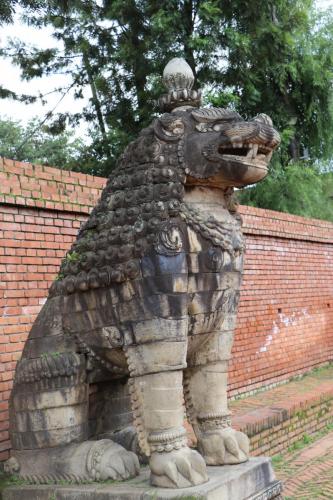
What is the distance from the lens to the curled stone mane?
306cm

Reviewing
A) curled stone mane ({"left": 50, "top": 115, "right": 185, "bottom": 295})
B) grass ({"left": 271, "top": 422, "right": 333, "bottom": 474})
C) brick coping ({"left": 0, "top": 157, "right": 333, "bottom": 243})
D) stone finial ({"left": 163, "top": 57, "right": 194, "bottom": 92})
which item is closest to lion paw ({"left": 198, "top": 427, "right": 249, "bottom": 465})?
curled stone mane ({"left": 50, "top": 115, "right": 185, "bottom": 295})

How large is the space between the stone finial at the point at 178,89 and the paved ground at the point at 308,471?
3.18 meters

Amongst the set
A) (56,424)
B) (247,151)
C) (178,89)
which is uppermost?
(178,89)

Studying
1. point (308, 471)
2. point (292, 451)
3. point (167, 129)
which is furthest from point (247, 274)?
point (167, 129)

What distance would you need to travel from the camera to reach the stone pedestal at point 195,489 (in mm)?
2887

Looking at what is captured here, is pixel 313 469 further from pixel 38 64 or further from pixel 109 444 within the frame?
pixel 38 64

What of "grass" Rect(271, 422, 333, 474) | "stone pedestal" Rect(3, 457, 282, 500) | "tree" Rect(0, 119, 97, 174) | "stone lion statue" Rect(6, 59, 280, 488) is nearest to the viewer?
"stone pedestal" Rect(3, 457, 282, 500)

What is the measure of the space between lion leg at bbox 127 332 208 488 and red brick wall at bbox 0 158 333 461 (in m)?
1.57

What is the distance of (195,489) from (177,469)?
Answer: 0.13 m

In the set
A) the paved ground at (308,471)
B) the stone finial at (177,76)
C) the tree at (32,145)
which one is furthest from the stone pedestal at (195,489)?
the tree at (32,145)

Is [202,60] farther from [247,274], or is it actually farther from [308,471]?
[308,471]

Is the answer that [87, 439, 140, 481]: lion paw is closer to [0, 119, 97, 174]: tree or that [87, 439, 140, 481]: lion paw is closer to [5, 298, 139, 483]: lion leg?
[5, 298, 139, 483]: lion leg

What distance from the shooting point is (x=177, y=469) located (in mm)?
2934

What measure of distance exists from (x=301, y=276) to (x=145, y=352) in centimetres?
642
